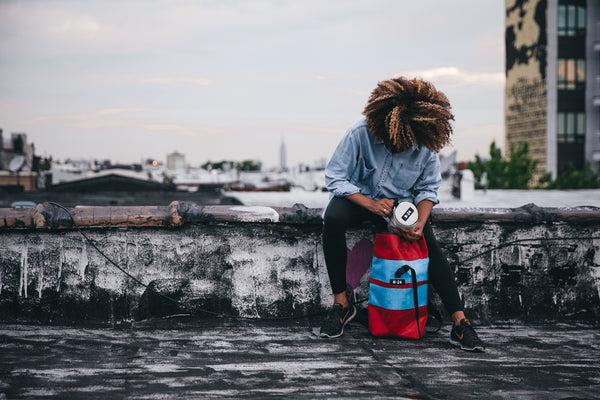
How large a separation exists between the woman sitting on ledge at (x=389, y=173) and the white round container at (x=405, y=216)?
0.15ft

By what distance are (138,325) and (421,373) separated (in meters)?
1.83

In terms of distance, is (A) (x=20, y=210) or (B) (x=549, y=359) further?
(A) (x=20, y=210)

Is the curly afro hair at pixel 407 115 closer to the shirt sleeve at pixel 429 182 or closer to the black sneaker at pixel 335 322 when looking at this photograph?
the shirt sleeve at pixel 429 182

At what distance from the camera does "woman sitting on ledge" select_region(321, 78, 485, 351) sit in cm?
318

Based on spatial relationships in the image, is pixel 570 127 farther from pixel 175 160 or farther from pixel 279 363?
pixel 175 160

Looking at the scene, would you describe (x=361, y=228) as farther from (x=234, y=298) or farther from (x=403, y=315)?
(x=234, y=298)

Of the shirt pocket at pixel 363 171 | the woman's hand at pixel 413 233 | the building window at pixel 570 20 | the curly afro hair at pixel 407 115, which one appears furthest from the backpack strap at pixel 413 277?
the building window at pixel 570 20

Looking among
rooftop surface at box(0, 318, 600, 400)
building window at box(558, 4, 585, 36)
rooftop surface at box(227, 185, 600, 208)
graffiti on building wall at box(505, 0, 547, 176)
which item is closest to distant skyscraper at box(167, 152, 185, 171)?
graffiti on building wall at box(505, 0, 547, 176)

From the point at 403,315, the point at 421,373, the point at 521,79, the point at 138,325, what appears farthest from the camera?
the point at 521,79

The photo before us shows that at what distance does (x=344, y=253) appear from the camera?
10.9 feet

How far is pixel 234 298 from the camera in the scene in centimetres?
355

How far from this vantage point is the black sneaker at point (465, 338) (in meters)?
2.98

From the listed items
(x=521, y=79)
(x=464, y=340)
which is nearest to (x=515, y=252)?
(x=464, y=340)

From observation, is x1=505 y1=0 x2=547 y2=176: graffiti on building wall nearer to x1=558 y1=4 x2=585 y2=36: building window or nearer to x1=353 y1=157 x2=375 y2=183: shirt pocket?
x1=558 y1=4 x2=585 y2=36: building window
